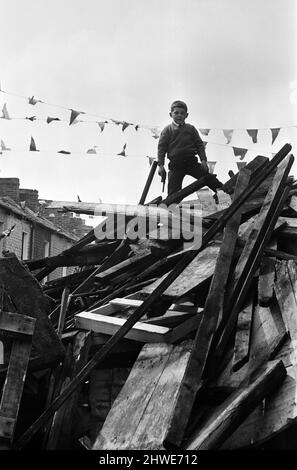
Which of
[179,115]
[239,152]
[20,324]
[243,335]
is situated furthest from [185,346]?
[239,152]

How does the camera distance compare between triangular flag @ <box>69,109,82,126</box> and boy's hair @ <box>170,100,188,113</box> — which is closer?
boy's hair @ <box>170,100,188,113</box>

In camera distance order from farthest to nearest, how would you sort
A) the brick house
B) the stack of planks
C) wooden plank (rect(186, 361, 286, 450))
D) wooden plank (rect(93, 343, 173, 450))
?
the brick house
wooden plank (rect(93, 343, 173, 450))
the stack of planks
wooden plank (rect(186, 361, 286, 450))

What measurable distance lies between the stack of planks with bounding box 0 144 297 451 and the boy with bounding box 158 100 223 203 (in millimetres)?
2427

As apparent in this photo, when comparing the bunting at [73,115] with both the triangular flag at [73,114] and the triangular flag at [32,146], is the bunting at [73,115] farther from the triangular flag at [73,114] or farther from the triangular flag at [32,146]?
the triangular flag at [32,146]

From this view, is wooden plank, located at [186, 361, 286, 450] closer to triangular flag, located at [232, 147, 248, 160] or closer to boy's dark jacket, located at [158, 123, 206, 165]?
boy's dark jacket, located at [158, 123, 206, 165]

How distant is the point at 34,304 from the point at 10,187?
69.8ft

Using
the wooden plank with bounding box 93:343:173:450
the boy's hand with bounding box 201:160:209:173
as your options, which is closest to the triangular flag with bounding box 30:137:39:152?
the boy's hand with bounding box 201:160:209:173

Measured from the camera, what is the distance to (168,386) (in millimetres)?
4375

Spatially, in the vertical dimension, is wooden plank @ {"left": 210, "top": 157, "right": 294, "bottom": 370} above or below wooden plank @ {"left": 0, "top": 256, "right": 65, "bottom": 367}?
above

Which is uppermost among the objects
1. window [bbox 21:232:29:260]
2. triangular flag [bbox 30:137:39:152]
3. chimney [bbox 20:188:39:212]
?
triangular flag [bbox 30:137:39:152]

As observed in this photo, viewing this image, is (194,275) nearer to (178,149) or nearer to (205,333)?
(205,333)

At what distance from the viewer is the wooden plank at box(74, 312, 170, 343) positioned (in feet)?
16.0
